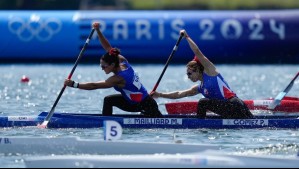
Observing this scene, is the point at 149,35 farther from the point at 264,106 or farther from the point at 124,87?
the point at 124,87

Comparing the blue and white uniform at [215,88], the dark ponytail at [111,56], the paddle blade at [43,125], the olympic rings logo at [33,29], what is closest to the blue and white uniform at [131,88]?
the dark ponytail at [111,56]

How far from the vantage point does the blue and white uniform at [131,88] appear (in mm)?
19250

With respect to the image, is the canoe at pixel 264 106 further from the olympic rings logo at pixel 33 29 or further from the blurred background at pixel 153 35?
the olympic rings logo at pixel 33 29

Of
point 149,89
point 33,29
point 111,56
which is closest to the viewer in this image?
point 111,56

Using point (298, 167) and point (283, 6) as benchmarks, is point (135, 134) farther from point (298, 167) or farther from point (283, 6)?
point (283, 6)

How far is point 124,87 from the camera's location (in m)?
19.4

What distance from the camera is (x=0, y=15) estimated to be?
1636 inches

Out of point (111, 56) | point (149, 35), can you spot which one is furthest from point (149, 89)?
point (111, 56)

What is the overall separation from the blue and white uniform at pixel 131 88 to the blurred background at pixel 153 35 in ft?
69.6

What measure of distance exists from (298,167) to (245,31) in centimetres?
2805

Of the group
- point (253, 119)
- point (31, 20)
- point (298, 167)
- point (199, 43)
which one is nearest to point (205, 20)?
point (199, 43)

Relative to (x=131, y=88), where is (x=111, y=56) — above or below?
above

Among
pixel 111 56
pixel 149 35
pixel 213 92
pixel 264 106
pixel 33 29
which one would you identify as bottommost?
pixel 264 106

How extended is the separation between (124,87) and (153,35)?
2241 centimetres
